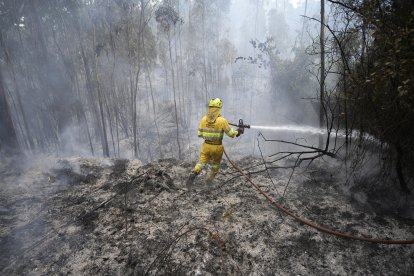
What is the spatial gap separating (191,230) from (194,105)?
2595 cm

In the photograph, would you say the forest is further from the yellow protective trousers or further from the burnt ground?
the yellow protective trousers

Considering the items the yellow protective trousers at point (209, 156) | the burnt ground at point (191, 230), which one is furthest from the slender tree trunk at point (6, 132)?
the yellow protective trousers at point (209, 156)

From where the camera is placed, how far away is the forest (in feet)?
11.7

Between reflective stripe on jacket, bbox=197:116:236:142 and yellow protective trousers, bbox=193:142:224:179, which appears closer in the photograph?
reflective stripe on jacket, bbox=197:116:236:142

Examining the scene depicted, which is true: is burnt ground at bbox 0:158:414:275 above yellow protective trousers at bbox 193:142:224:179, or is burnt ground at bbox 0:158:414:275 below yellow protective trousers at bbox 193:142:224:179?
below

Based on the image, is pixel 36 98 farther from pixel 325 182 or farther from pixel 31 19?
pixel 325 182

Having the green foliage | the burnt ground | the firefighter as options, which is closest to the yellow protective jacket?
the firefighter

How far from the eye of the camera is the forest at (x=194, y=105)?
3555 millimetres

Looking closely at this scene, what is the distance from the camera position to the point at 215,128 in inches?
210

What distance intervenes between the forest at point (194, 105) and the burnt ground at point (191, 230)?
0.06m

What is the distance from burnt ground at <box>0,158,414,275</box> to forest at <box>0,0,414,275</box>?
0.06 m

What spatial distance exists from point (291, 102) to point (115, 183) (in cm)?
1276

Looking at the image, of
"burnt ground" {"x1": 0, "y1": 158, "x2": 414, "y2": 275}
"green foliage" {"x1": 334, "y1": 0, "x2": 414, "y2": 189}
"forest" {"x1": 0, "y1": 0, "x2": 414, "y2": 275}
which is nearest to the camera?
"green foliage" {"x1": 334, "y1": 0, "x2": 414, "y2": 189}

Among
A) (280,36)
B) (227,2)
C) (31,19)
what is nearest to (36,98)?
(31,19)
